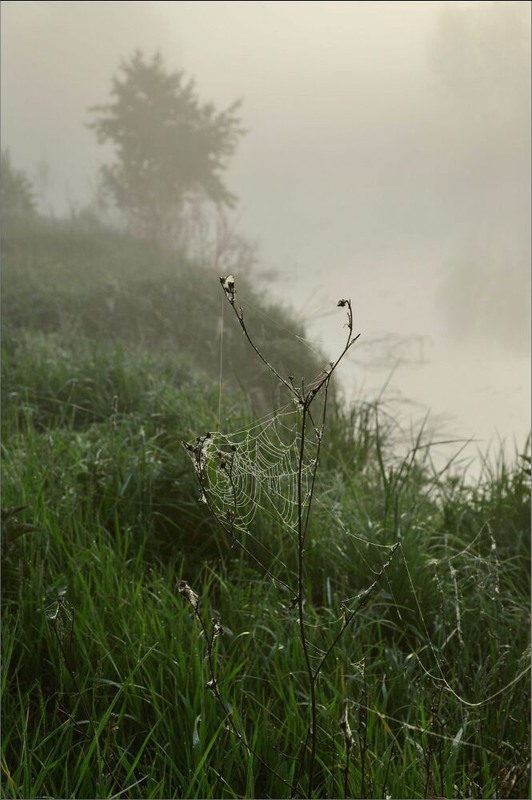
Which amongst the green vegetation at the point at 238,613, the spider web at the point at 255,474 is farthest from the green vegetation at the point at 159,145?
the spider web at the point at 255,474

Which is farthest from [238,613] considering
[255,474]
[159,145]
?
[159,145]

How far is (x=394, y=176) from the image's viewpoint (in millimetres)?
3562

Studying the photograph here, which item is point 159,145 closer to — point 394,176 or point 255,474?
point 394,176

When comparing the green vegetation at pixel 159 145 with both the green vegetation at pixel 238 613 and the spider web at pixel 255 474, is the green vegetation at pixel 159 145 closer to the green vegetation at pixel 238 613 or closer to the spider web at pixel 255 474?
the green vegetation at pixel 238 613

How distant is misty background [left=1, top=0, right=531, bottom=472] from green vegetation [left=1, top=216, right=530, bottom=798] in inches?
12.7

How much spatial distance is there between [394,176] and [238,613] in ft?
7.95

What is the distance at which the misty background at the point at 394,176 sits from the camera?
3.37 meters

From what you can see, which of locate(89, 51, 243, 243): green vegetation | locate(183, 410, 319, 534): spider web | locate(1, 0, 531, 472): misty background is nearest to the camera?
locate(183, 410, 319, 534): spider web

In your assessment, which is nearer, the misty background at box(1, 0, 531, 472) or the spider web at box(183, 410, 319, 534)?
the spider web at box(183, 410, 319, 534)

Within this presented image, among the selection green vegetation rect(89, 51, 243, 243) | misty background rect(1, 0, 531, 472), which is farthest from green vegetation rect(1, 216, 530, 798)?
green vegetation rect(89, 51, 243, 243)

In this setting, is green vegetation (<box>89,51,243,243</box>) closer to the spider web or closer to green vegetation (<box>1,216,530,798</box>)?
green vegetation (<box>1,216,530,798</box>)

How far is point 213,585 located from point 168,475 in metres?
0.52

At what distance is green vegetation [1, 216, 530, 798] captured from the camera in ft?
4.83

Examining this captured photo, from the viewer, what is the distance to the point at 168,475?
2.59m
